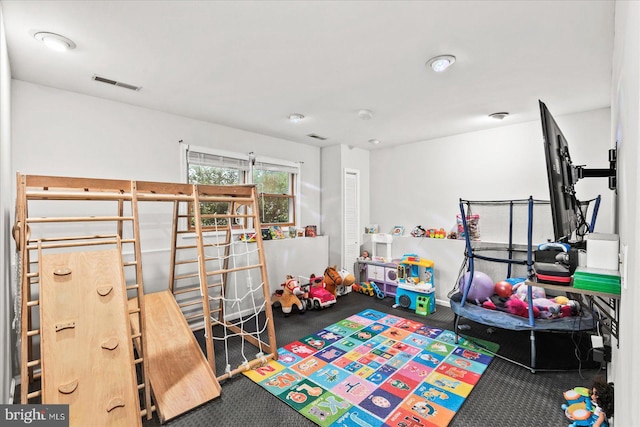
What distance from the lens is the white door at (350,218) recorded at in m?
4.94

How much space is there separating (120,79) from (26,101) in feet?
2.83

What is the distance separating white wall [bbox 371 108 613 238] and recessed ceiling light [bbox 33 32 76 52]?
4312 mm

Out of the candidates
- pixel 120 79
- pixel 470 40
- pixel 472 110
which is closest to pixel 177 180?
Answer: pixel 120 79

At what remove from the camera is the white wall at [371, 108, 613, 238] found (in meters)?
3.33

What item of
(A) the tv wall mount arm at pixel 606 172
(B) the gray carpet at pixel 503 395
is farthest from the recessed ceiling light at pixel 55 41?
(A) the tv wall mount arm at pixel 606 172

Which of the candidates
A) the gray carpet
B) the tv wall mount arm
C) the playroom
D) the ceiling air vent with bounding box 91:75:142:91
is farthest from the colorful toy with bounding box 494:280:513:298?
the ceiling air vent with bounding box 91:75:142:91

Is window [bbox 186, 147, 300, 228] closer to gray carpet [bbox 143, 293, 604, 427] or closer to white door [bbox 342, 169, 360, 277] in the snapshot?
white door [bbox 342, 169, 360, 277]

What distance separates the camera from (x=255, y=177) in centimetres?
425

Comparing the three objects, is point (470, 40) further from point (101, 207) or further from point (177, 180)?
point (101, 207)

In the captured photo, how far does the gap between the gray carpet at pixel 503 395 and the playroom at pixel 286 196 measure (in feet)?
0.07

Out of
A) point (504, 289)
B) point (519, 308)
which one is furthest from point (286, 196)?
point (519, 308)

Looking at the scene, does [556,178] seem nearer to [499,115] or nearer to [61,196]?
[499,115]

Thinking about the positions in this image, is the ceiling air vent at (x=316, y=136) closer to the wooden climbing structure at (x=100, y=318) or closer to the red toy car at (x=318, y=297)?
the wooden climbing structure at (x=100, y=318)

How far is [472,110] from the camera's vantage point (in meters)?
3.28
